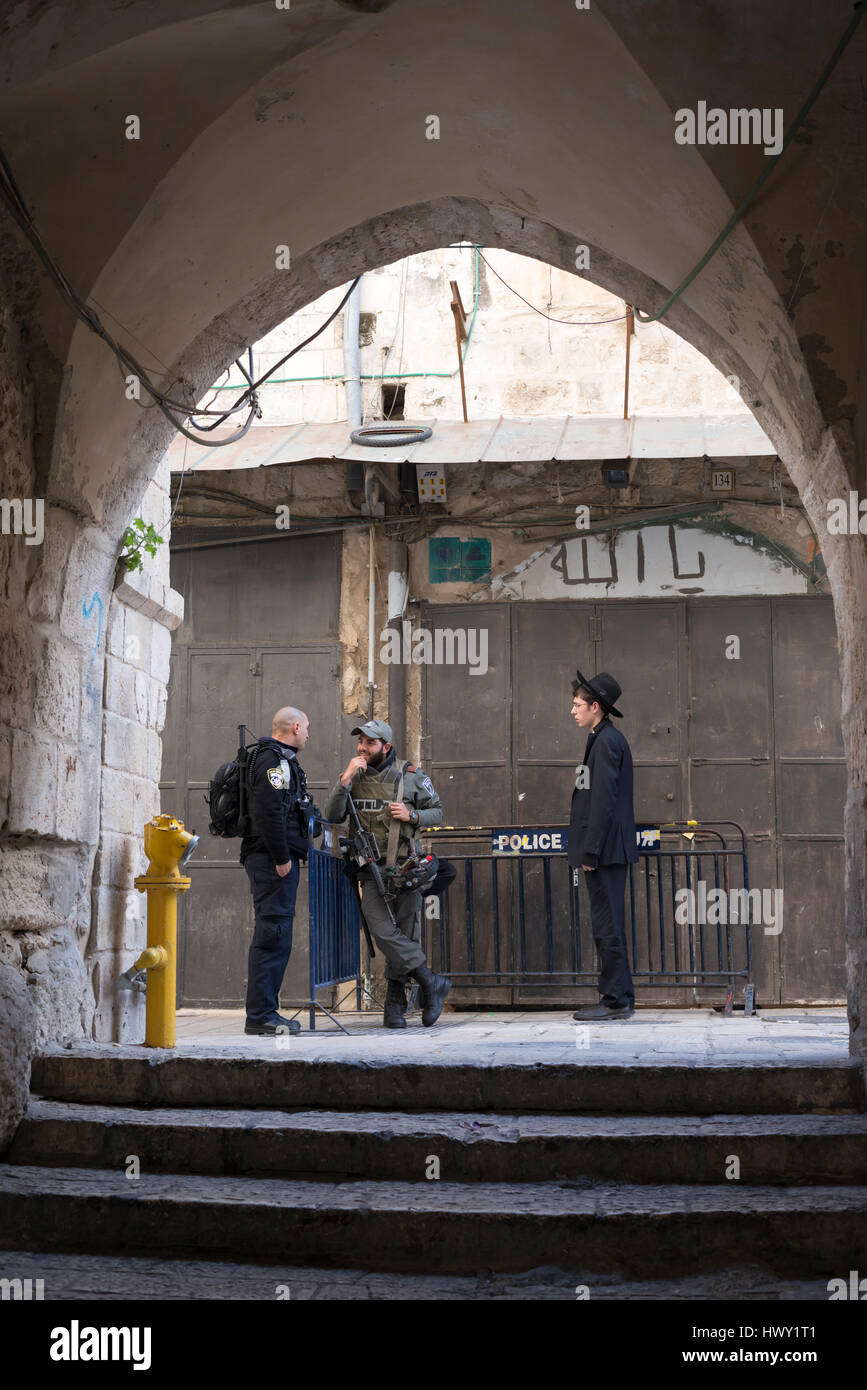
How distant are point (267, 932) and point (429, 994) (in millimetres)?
1194

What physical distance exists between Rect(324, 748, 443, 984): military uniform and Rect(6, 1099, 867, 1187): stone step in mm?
2841

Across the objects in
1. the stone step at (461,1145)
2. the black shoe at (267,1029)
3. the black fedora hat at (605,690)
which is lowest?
the stone step at (461,1145)

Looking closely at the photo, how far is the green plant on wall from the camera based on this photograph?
567cm

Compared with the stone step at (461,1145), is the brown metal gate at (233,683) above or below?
above

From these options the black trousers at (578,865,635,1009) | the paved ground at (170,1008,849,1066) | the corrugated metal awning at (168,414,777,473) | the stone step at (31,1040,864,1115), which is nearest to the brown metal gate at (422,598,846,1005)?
the paved ground at (170,1008,849,1066)

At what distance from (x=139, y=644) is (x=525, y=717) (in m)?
4.30

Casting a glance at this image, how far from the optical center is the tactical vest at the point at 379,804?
734 cm

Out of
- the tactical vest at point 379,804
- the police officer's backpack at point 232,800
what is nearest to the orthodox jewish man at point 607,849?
the tactical vest at point 379,804

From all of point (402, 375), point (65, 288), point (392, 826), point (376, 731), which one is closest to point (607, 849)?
point (392, 826)

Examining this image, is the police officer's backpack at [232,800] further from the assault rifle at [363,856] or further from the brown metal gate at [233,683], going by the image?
the brown metal gate at [233,683]

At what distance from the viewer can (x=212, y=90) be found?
4.52m

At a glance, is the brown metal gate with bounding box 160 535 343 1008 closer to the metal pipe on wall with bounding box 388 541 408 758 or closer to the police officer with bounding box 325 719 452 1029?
the metal pipe on wall with bounding box 388 541 408 758

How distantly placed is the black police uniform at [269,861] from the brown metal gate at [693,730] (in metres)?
3.13
